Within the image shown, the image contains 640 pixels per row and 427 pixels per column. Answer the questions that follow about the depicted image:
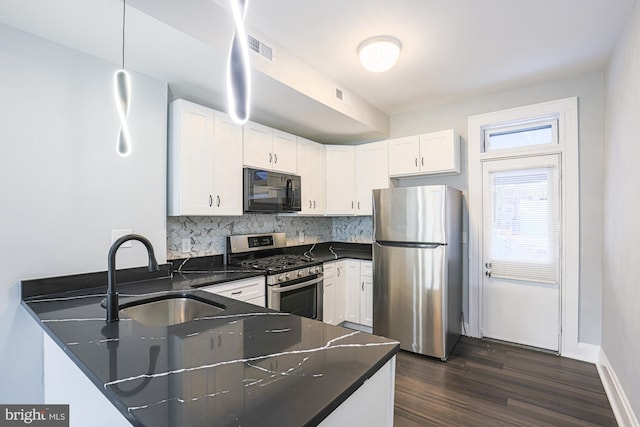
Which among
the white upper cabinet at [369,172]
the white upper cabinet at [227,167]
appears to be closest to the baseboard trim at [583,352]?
the white upper cabinet at [369,172]

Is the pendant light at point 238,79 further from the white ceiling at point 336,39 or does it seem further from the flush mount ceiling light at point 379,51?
the flush mount ceiling light at point 379,51

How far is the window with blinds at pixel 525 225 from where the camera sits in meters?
3.09

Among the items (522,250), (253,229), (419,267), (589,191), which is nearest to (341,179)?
(253,229)

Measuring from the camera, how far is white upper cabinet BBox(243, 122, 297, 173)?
9.77 feet

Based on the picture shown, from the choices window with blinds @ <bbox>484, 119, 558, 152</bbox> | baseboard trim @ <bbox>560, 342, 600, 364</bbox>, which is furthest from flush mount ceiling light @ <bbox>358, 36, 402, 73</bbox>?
baseboard trim @ <bbox>560, 342, 600, 364</bbox>

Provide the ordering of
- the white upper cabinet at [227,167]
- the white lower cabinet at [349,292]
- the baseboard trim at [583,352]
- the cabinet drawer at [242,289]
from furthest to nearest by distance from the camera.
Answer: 1. the white lower cabinet at [349,292]
2. the baseboard trim at [583,352]
3. the white upper cabinet at [227,167]
4. the cabinet drawer at [242,289]

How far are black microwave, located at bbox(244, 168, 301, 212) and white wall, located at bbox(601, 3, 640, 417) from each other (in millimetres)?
2708

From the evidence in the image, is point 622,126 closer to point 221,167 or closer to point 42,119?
point 221,167

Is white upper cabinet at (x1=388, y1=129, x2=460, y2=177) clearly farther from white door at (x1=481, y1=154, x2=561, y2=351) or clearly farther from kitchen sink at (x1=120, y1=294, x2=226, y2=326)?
kitchen sink at (x1=120, y1=294, x2=226, y2=326)

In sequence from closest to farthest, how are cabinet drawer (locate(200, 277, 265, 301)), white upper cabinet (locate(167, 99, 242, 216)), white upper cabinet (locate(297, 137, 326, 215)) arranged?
cabinet drawer (locate(200, 277, 265, 301))
white upper cabinet (locate(167, 99, 242, 216))
white upper cabinet (locate(297, 137, 326, 215))

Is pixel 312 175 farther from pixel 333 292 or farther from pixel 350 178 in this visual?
pixel 333 292

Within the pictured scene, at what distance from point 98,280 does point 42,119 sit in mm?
1040

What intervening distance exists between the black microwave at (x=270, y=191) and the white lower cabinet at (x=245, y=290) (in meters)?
0.72

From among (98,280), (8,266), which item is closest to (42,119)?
(8,266)
